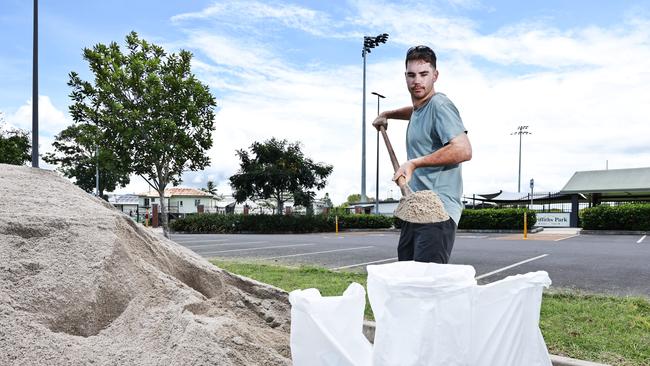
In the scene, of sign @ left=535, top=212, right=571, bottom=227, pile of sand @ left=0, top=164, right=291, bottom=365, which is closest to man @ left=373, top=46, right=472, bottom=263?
pile of sand @ left=0, top=164, right=291, bottom=365

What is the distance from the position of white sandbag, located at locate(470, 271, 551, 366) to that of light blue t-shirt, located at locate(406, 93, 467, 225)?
0.59 meters

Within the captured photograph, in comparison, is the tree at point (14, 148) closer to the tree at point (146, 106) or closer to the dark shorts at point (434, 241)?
the tree at point (146, 106)

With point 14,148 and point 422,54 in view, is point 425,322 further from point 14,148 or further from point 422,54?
point 14,148

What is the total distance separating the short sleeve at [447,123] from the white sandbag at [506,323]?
78cm

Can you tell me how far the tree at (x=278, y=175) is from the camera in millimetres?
28688

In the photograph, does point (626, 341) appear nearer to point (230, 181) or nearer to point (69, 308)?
point (69, 308)

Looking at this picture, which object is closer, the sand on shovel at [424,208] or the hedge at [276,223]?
the sand on shovel at [424,208]

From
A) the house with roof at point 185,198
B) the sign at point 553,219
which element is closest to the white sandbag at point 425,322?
the sign at point 553,219

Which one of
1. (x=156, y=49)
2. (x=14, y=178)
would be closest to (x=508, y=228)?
(x=156, y=49)

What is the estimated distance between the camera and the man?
2.46m

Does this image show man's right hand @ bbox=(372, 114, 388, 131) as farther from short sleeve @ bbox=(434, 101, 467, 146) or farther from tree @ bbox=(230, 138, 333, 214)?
tree @ bbox=(230, 138, 333, 214)

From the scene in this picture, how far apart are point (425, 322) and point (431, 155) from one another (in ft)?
2.90

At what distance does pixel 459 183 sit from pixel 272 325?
198 centimetres

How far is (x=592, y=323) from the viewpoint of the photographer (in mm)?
4254
